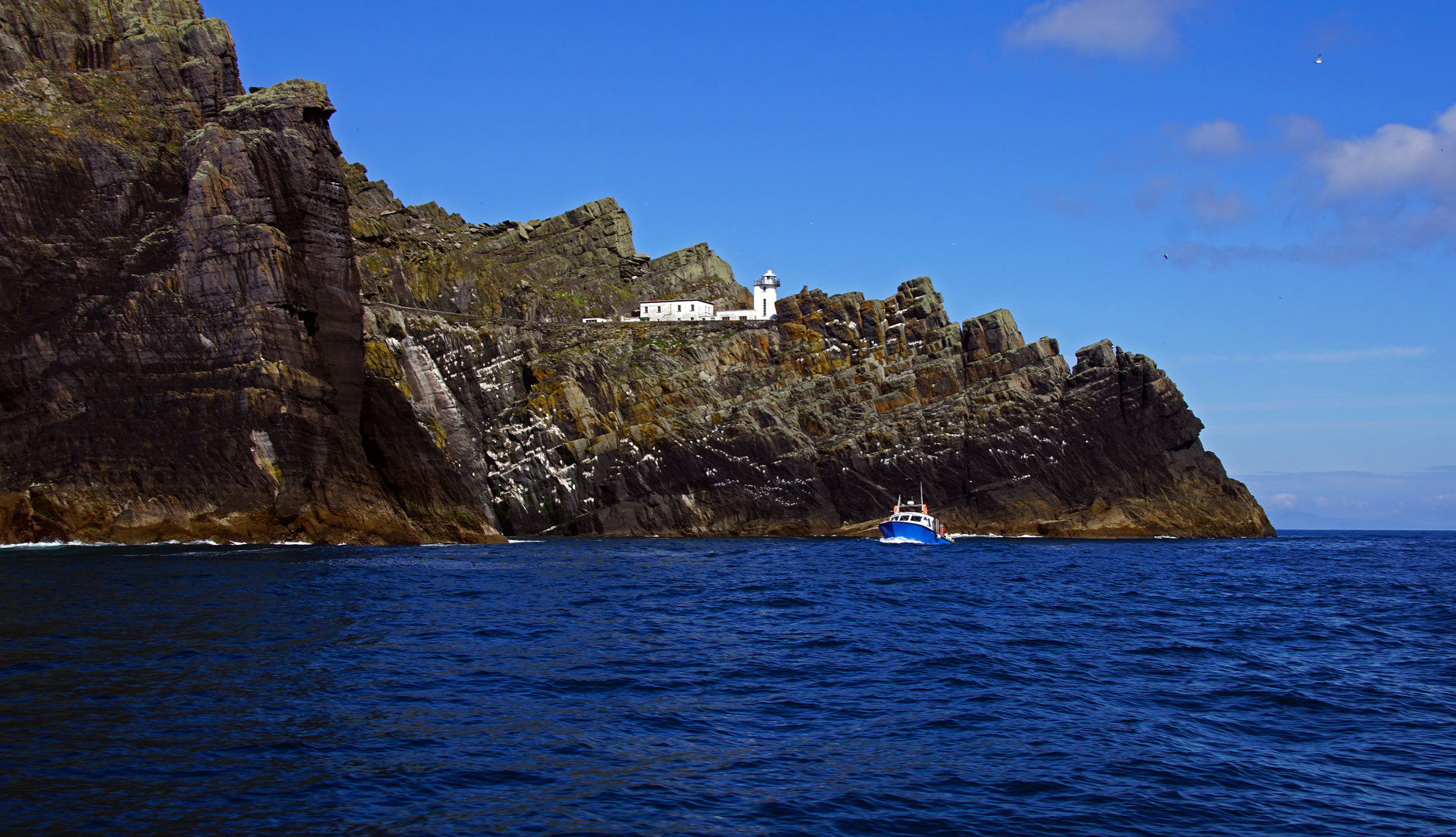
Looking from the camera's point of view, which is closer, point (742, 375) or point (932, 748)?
point (932, 748)

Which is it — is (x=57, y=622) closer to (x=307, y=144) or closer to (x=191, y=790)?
(x=191, y=790)

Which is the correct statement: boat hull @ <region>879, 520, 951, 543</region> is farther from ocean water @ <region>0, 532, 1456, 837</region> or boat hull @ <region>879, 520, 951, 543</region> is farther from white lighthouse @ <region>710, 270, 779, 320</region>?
white lighthouse @ <region>710, 270, 779, 320</region>

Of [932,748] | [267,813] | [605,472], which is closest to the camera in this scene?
[267,813]

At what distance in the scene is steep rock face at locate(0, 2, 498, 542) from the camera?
64.5 m

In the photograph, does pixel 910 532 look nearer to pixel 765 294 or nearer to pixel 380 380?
pixel 380 380

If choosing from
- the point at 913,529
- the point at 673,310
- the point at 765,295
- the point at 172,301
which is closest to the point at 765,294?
the point at 765,295

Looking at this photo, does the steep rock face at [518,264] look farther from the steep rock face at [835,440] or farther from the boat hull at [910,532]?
the boat hull at [910,532]

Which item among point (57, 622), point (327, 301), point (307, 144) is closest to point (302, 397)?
point (327, 301)

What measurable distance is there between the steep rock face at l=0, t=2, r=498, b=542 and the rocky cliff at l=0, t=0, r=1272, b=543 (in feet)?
0.59

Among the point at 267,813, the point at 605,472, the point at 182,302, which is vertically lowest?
the point at 267,813

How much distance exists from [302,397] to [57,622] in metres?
45.0

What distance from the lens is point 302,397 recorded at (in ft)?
230

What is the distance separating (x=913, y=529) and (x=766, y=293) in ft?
220

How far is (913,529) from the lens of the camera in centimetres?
8738
